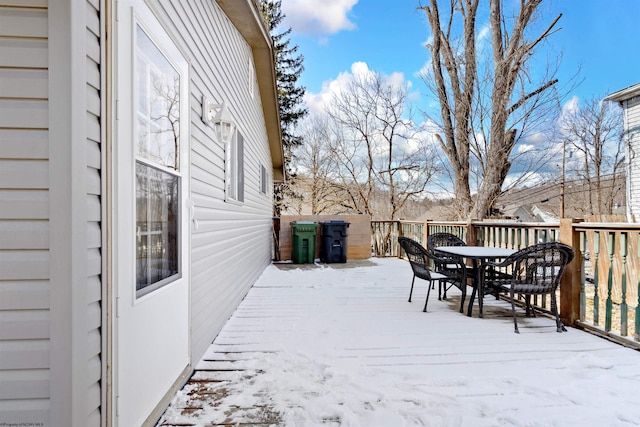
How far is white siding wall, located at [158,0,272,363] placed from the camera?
2643mm

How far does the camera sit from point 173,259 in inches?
88.4

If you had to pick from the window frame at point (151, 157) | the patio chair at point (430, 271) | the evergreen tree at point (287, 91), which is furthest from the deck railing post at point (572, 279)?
the evergreen tree at point (287, 91)

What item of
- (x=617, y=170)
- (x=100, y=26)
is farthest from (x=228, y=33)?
(x=617, y=170)

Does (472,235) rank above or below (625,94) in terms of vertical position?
below

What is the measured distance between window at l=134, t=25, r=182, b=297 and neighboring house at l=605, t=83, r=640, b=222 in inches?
562

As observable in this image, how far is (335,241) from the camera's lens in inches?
316

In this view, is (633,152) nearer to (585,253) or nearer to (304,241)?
(585,253)

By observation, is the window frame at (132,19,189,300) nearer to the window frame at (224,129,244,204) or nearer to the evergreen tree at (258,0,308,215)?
the window frame at (224,129,244,204)

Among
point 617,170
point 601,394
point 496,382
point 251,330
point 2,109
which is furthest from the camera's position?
point 617,170

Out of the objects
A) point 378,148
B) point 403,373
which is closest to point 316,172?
point 378,148

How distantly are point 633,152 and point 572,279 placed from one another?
12.0 m

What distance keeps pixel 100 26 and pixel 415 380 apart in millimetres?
2711

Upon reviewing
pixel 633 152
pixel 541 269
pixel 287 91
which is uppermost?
Answer: pixel 287 91

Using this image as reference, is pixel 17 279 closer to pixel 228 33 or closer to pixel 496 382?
pixel 496 382
